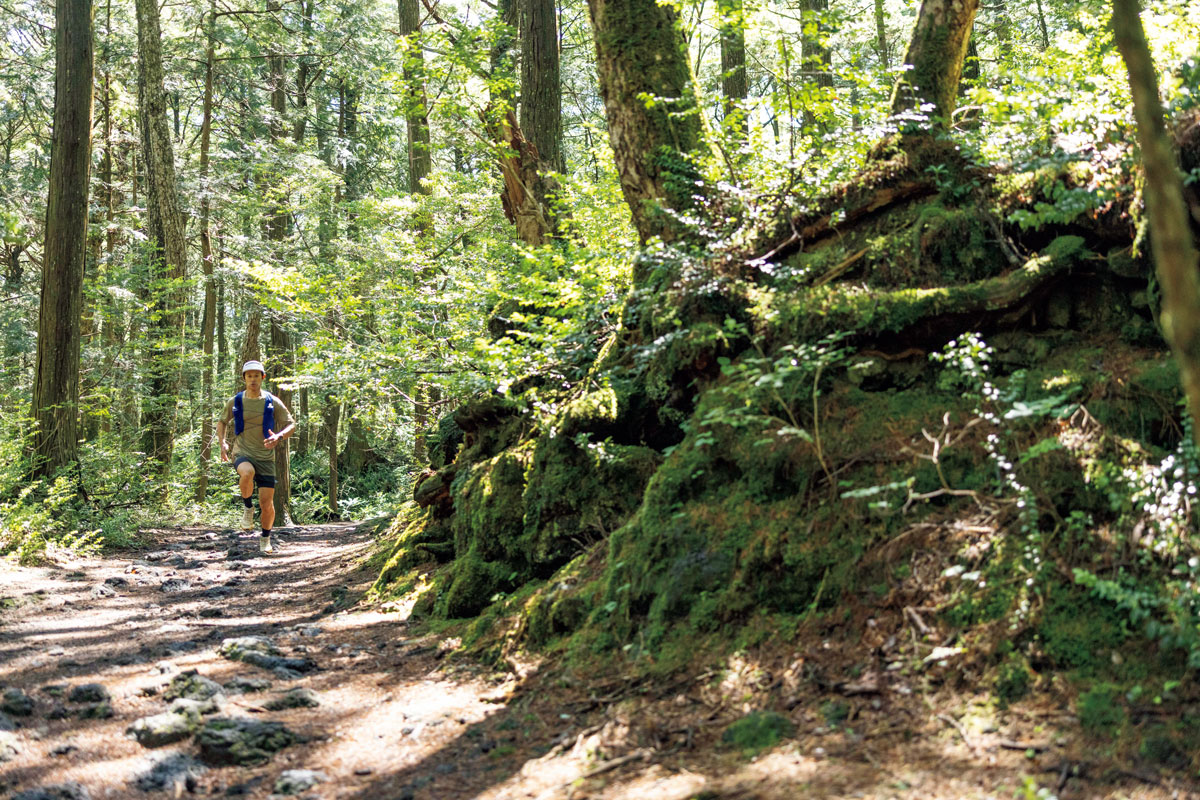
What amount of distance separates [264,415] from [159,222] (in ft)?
30.8

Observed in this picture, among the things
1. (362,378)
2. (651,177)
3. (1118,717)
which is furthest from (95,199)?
(1118,717)

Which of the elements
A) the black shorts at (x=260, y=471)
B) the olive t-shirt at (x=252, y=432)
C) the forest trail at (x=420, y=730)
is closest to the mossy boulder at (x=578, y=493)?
the forest trail at (x=420, y=730)

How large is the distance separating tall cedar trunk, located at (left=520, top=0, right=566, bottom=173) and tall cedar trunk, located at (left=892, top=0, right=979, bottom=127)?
5961 millimetres

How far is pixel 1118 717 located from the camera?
2.57 metres

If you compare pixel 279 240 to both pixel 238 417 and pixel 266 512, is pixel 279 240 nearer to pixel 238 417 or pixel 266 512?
pixel 238 417

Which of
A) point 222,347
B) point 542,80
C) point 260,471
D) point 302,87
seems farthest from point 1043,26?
point 222,347

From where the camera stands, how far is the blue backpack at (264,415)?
10.2 metres

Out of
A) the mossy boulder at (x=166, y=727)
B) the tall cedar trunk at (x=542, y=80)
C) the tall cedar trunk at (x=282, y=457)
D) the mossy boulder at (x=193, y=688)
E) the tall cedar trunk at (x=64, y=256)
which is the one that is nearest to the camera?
the mossy boulder at (x=166, y=727)

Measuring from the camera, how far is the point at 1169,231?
5.87 feet

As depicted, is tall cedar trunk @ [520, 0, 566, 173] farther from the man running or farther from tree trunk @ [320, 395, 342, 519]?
tree trunk @ [320, 395, 342, 519]

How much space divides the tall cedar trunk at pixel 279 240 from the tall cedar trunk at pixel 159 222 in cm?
208

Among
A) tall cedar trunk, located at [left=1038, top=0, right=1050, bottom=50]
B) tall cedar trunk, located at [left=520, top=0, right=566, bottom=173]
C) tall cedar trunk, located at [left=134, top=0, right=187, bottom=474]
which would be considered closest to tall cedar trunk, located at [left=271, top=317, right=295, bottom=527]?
tall cedar trunk, located at [left=134, top=0, right=187, bottom=474]

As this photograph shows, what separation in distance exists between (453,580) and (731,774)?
11.8ft

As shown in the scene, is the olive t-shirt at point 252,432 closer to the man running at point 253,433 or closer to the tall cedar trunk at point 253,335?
the man running at point 253,433
